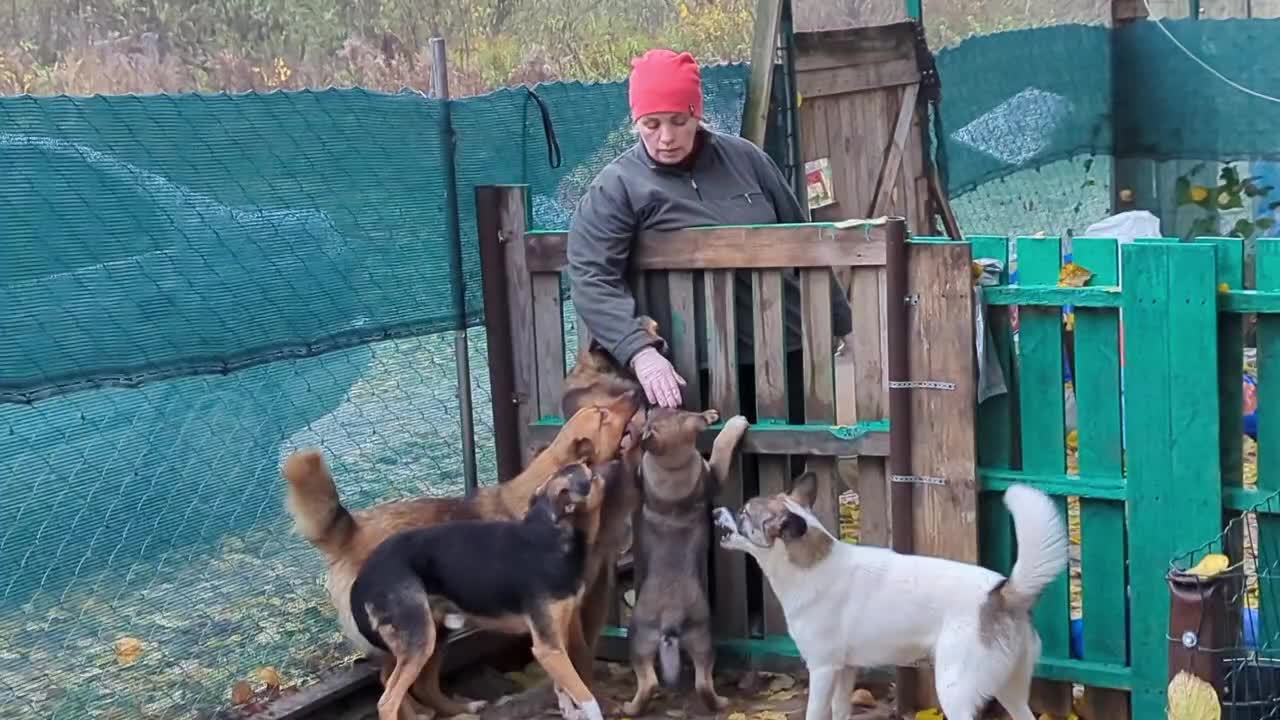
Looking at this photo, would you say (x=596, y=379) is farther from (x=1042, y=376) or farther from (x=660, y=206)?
(x=1042, y=376)

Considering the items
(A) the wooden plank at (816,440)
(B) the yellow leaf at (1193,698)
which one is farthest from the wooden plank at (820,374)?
(B) the yellow leaf at (1193,698)

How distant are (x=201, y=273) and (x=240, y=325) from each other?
0.23m

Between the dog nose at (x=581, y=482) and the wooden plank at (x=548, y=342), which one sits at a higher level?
the wooden plank at (x=548, y=342)

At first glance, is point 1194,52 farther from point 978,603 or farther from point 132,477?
point 132,477

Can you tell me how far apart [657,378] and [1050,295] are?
4.48 ft

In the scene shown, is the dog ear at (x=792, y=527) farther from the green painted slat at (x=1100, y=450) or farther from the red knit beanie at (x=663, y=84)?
the red knit beanie at (x=663, y=84)

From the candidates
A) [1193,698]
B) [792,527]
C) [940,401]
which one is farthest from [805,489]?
[1193,698]

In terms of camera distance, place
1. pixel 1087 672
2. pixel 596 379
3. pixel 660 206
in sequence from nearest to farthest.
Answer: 1. pixel 1087 672
2. pixel 660 206
3. pixel 596 379

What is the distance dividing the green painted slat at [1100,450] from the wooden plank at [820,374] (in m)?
0.86

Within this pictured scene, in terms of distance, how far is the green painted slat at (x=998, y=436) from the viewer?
15.6 feet

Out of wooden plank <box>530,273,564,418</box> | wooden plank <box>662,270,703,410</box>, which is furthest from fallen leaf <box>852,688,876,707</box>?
wooden plank <box>530,273,564,418</box>

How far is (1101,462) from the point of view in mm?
4652

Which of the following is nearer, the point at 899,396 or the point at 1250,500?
the point at 1250,500

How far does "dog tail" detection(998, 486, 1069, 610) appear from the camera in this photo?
4270 millimetres
